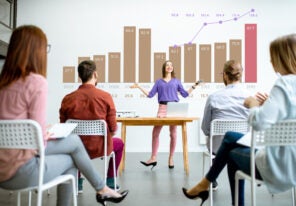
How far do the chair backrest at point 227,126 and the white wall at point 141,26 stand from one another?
314 cm

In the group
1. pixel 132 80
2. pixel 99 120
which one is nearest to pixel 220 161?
pixel 99 120

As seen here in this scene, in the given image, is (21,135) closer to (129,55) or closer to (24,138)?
(24,138)

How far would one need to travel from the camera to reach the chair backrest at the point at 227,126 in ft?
7.42

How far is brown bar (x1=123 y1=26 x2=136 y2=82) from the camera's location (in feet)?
17.8

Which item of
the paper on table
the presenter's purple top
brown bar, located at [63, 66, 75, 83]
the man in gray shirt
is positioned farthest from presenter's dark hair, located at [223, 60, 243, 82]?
brown bar, located at [63, 66, 75, 83]

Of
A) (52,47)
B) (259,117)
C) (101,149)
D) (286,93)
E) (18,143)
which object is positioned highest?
(52,47)

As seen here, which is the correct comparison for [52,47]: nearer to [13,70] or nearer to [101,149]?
[101,149]

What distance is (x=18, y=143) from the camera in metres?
1.25

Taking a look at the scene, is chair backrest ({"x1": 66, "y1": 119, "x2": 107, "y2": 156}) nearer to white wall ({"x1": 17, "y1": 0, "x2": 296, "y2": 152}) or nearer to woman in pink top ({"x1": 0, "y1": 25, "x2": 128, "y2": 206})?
woman in pink top ({"x1": 0, "y1": 25, "x2": 128, "y2": 206})

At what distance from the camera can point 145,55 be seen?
17.8 ft

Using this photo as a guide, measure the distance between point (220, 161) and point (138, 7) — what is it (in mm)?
4336

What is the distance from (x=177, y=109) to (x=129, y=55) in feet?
7.63

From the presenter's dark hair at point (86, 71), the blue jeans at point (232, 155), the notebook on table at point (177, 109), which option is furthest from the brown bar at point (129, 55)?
the blue jeans at point (232, 155)

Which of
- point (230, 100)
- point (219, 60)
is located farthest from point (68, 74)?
point (230, 100)
